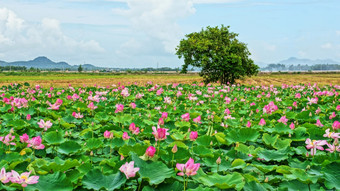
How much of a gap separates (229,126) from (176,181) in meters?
2.40

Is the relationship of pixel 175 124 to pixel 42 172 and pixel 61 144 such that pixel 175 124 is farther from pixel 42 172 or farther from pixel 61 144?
pixel 42 172

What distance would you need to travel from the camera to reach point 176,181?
1.75 metres

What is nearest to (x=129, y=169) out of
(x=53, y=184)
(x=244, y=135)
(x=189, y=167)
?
(x=189, y=167)

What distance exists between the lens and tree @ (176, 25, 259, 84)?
20.7 m

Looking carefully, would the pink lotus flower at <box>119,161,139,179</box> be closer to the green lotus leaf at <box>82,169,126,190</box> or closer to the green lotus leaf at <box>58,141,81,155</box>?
the green lotus leaf at <box>82,169,126,190</box>

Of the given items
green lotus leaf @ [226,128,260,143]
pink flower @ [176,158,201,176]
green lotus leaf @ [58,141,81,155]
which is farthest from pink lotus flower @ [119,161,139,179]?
green lotus leaf @ [226,128,260,143]

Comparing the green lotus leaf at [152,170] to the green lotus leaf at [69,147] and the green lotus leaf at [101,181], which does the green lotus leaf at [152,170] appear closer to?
the green lotus leaf at [101,181]

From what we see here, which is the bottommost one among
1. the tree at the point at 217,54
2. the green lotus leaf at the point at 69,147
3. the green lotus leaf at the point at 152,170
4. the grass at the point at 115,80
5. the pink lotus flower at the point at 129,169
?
the grass at the point at 115,80

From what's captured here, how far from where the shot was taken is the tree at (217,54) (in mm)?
20734

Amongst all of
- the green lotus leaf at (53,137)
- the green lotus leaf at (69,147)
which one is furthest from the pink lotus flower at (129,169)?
the green lotus leaf at (53,137)

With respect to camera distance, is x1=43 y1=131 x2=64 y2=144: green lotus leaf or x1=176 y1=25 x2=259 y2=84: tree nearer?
x1=43 y1=131 x2=64 y2=144: green lotus leaf

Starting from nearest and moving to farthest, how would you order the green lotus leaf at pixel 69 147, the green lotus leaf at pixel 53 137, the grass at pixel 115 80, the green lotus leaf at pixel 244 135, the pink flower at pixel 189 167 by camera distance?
the pink flower at pixel 189 167
the green lotus leaf at pixel 69 147
the green lotus leaf at pixel 53 137
the green lotus leaf at pixel 244 135
the grass at pixel 115 80

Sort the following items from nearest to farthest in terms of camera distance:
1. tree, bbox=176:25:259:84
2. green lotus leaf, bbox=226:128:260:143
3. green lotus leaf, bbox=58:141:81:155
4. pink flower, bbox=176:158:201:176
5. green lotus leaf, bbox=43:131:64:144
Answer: pink flower, bbox=176:158:201:176
green lotus leaf, bbox=58:141:81:155
green lotus leaf, bbox=43:131:64:144
green lotus leaf, bbox=226:128:260:143
tree, bbox=176:25:259:84

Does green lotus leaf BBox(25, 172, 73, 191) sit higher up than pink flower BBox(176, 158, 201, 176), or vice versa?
pink flower BBox(176, 158, 201, 176)
